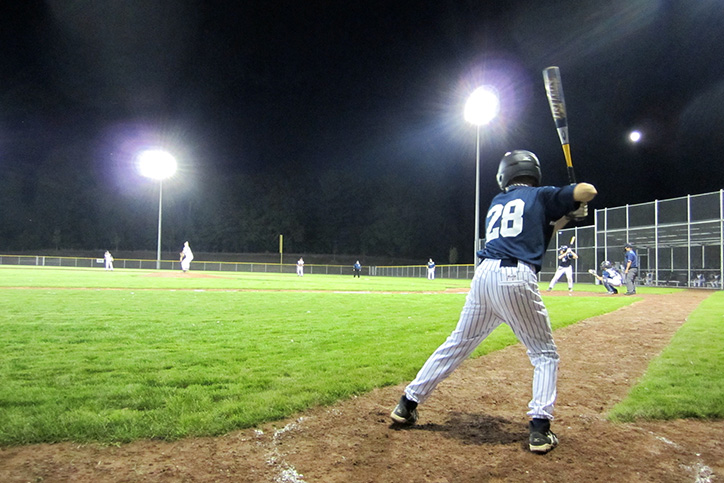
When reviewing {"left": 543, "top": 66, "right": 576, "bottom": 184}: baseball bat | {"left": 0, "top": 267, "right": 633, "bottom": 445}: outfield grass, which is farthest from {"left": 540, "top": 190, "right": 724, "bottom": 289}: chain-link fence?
{"left": 543, "top": 66, "right": 576, "bottom": 184}: baseball bat

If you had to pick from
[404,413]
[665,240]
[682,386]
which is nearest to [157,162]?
[665,240]

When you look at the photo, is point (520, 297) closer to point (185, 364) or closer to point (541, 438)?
point (541, 438)

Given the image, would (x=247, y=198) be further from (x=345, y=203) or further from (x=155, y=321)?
(x=155, y=321)

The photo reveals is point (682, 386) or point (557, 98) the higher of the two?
point (557, 98)

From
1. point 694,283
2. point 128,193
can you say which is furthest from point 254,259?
point 694,283

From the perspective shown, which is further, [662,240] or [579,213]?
[662,240]

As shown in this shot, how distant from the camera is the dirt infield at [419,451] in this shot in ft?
7.55

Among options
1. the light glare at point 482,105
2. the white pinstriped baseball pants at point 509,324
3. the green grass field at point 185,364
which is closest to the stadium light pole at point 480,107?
the light glare at point 482,105

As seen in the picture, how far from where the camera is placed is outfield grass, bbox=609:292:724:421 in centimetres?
333

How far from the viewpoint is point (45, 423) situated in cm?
284

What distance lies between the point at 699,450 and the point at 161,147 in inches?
2067

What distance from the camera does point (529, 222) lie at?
2936 mm

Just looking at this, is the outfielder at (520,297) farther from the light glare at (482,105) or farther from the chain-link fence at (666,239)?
the chain-link fence at (666,239)

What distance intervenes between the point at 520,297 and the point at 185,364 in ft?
11.5
